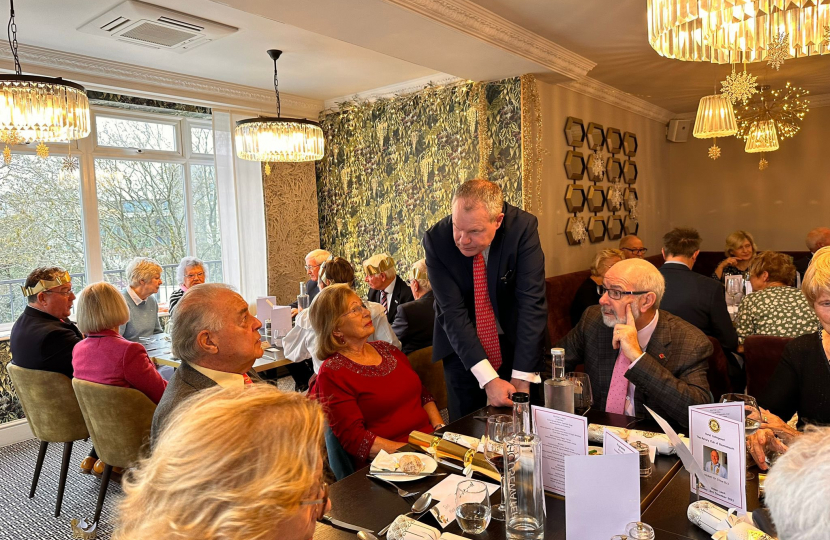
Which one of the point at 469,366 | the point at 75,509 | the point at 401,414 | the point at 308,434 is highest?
the point at 308,434

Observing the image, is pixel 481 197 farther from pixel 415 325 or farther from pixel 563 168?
pixel 563 168

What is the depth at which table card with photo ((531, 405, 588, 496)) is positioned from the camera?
56.2 inches

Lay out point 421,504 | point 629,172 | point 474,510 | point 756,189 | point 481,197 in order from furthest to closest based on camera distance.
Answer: point 756,189 < point 629,172 < point 481,197 < point 421,504 < point 474,510

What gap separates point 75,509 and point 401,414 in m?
2.31

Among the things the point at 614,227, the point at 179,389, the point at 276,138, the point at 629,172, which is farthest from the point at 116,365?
the point at 629,172

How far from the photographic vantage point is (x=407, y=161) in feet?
19.3

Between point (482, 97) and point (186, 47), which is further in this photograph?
point (482, 97)

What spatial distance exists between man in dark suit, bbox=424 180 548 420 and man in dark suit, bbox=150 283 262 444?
1.00 meters

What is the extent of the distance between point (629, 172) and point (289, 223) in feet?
13.2

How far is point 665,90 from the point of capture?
21.0 ft

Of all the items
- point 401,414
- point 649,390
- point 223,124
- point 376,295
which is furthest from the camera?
point 223,124

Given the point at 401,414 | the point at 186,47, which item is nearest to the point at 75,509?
the point at 401,414

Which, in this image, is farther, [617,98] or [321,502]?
[617,98]

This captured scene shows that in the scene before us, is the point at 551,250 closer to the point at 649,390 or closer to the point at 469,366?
the point at 469,366
